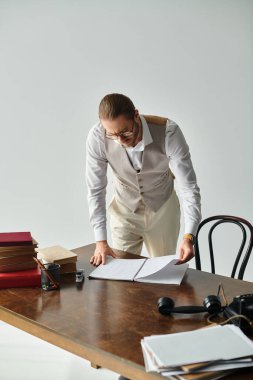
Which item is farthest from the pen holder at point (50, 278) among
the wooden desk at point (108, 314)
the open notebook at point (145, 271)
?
the open notebook at point (145, 271)

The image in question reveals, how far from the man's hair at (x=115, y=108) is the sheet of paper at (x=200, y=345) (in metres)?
0.91

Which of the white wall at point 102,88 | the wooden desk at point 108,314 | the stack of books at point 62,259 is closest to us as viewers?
the wooden desk at point 108,314

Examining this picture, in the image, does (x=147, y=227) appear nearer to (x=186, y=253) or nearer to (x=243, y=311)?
(x=186, y=253)

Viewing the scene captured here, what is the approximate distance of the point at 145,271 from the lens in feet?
6.04

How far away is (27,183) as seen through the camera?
147 inches

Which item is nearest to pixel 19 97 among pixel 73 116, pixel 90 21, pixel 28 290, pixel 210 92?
pixel 73 116

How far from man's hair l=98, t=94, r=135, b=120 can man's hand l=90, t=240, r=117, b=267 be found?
53cm

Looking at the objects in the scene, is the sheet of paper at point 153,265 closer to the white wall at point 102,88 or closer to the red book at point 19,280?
the red book at point 19,280

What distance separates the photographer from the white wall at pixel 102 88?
10.5 ft

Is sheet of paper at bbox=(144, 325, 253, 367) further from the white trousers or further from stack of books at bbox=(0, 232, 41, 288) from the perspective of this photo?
the white trousers

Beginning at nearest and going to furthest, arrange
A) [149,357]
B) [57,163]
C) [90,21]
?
[149,357] < [90,21] < [57,163]

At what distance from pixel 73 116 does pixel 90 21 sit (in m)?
0.66

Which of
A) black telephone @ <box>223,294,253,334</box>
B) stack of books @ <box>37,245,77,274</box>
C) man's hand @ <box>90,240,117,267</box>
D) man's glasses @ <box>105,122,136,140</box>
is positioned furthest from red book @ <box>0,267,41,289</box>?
black telephone @ <box>223,294,253,334</box>

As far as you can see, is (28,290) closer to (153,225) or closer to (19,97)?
(153,225)
